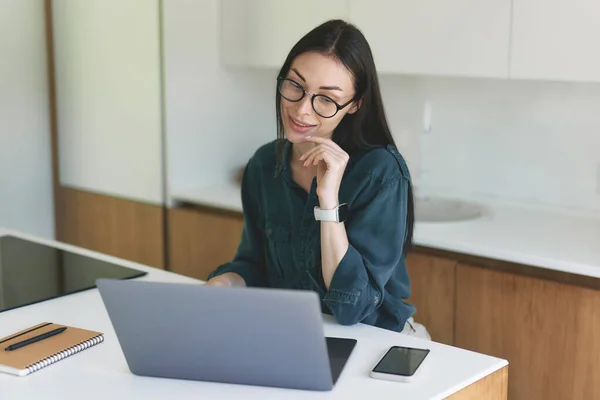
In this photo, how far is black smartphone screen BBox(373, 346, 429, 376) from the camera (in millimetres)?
1398

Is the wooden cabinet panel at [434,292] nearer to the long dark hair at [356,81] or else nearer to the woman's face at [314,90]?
the long dark hair at [356,81]

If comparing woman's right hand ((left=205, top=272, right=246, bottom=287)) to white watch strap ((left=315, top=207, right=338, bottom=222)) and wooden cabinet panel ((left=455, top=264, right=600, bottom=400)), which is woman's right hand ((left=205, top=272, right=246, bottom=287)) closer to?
white watch strap ((left=315, top=207, right=338, bottom=222))

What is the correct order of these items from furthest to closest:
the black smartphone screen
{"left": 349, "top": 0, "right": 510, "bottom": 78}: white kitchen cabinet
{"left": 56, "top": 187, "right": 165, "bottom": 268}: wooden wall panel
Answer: {"left": 56, "top": 187, "right": 165, "bottom": 268}: wooden wall panel
{"left": 349, "top": 0, "right": 510, "bottom": 78}: white kitchen cabinet
the black smartphone screen

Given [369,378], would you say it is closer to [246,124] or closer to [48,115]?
[246,124]

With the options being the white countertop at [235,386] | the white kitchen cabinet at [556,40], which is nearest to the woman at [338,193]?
the white countertop at [235,386]

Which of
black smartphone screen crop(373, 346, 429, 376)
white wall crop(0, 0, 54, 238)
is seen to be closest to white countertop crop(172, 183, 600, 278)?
black smartphone screen crop(373, 346, 429, 376)

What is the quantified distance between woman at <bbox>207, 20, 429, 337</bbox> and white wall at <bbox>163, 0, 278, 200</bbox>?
123 centimetres

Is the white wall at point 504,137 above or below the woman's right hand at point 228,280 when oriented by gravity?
above

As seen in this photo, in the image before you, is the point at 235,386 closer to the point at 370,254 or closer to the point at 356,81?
the point at 370,254

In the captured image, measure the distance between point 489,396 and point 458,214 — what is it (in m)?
1.47

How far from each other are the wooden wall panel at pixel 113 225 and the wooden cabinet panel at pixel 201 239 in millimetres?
71

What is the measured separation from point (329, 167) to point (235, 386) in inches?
19.5

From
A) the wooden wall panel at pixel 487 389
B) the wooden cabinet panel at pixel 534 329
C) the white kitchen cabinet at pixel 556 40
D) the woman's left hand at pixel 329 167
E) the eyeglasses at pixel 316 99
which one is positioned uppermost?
the white kitchen cabinet at pixel 556 40

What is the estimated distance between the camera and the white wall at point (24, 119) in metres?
3.37
